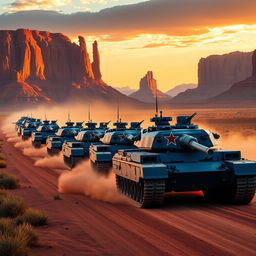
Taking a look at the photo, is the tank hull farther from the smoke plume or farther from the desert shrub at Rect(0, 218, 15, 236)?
the desert shrub at Rect(0, 218, 15, 236)

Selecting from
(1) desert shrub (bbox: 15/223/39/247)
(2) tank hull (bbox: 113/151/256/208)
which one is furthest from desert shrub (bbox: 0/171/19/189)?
(1) desert shrub (bbox: 15/223/39/247)

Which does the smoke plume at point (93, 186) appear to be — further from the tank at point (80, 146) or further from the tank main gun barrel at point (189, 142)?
the tank at point (80, 146)

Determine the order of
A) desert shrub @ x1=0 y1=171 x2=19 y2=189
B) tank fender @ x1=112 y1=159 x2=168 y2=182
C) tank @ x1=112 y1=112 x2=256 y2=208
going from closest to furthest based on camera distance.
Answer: tank fender @ x1=112 y1=159 x2=168 y2=182, tank @ x1=112 y1=112 x2=256 y2=208, desert shrub @ x1=0 y1=171 x2=19 y2=189

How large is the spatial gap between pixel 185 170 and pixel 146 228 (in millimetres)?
3253

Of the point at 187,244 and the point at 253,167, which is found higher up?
the point at 253,167

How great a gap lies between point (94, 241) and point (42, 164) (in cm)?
2184

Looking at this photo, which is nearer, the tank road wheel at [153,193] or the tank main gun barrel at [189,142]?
the tank road wheel at [153,193]

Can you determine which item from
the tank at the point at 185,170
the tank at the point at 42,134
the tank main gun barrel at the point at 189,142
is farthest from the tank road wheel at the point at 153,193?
the tank at the point at 42,134

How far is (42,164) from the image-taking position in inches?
1302

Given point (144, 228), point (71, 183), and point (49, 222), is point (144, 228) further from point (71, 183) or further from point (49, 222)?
point (71, 183)

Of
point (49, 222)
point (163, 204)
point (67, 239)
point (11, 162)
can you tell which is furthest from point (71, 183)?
point (11, 162)

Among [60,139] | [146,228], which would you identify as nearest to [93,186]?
[146,228]

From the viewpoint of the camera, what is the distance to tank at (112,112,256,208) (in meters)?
15.4

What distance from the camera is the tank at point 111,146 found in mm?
22312
